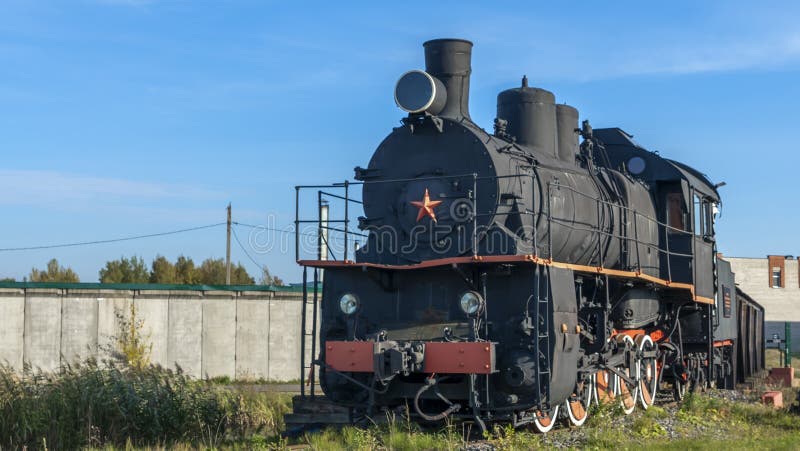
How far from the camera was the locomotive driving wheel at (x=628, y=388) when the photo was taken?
536 inches

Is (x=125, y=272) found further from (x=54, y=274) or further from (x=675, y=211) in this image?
(x=675, y=211)

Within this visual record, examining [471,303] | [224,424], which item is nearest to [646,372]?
[471,303]

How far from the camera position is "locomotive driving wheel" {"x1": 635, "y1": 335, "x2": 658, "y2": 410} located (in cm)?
1456

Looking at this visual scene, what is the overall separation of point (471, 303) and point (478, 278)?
0.40 m

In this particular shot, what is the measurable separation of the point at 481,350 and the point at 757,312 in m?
17.9

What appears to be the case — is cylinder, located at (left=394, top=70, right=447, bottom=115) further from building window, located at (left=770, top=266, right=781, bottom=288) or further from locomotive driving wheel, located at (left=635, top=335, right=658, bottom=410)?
building window, located at (left=770, top=266, right=781, bottom=288)

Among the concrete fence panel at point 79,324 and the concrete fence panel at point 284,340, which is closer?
the concrete fence panel at point 79,324

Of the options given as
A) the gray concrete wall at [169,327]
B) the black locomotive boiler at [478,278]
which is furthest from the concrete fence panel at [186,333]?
the black locomotive boiler at [478,278]

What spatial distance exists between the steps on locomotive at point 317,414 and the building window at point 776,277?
5082 cm

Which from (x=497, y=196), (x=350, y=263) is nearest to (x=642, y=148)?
(x=497, y=196)

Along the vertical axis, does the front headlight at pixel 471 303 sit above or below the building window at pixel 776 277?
below

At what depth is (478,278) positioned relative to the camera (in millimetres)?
11523

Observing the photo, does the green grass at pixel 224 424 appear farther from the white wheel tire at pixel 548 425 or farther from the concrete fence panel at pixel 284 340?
the concrete fence panel at pixel 284 340

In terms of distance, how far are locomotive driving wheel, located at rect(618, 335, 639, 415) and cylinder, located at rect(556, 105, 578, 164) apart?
9.32ft
